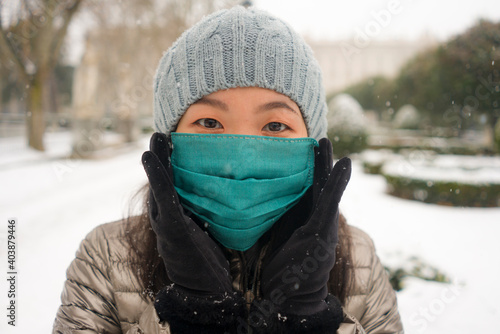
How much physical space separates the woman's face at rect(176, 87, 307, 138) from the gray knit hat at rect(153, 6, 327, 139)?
3cm

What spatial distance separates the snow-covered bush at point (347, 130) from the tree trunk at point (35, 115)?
423 inches

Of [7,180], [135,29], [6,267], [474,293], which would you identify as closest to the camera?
[474,293]

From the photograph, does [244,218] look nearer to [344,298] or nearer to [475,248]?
[344,298]

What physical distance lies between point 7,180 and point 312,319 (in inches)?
341

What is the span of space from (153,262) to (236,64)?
2.56ft

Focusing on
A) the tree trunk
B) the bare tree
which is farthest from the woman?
the tree trunk

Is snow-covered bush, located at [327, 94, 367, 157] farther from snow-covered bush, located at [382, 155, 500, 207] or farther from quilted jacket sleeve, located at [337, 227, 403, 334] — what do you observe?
quilted jacket sleeve, located at [337, 227, 403, 334]

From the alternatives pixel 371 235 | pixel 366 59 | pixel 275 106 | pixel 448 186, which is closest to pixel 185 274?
pixel 275 106

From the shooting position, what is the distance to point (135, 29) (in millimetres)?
16281

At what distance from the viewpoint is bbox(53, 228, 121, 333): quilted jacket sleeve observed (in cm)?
113

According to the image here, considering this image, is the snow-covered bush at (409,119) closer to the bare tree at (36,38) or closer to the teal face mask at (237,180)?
the bare tree at (36,38)

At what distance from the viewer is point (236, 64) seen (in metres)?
1.22

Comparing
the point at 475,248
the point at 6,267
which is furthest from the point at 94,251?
the point at 475,248

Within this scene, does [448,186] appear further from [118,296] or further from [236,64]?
[118,296]
